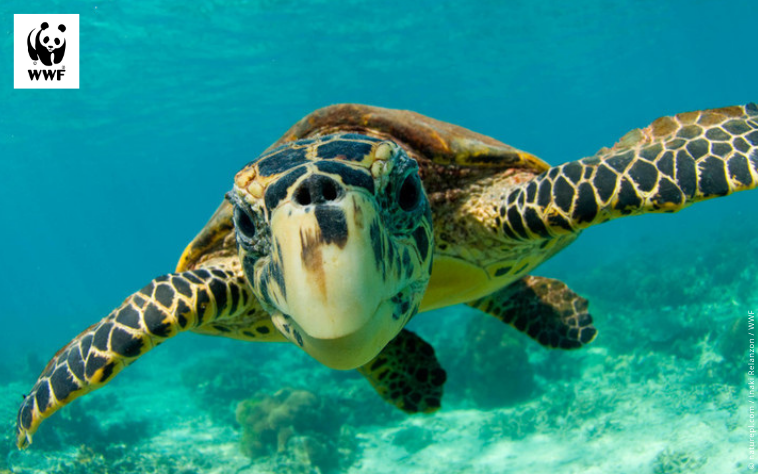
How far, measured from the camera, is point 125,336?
9.70ft

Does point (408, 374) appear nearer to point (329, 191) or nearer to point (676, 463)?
point (329, 191)

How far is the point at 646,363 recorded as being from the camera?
11602 millimetres

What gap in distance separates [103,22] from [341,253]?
25.4m

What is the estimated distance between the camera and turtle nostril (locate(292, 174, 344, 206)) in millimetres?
1923

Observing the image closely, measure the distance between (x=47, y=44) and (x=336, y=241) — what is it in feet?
75.4

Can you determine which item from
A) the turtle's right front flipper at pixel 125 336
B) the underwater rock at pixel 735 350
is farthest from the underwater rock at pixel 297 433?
the underwater rock at pixel 735 350

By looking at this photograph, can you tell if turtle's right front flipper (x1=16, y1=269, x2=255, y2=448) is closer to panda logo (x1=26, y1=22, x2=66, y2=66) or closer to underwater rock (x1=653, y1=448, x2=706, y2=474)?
underwater rock (x1=653, y1=448, x2=706, y2=474)

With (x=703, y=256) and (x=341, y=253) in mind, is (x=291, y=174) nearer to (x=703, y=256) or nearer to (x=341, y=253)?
(x=341, y=253)

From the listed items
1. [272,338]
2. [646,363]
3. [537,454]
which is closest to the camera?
[272,338]

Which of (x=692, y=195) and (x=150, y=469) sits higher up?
(x=692, y=195)

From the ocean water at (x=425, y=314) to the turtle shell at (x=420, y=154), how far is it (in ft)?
22.0

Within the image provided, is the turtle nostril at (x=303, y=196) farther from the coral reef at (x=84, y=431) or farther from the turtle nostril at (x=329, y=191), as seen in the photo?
the coral reef at (x=84, y=431)

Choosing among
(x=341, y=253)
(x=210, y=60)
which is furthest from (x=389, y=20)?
(x=341, y=253)

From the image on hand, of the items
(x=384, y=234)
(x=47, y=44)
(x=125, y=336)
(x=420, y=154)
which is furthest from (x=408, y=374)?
(x=47, y=44)
